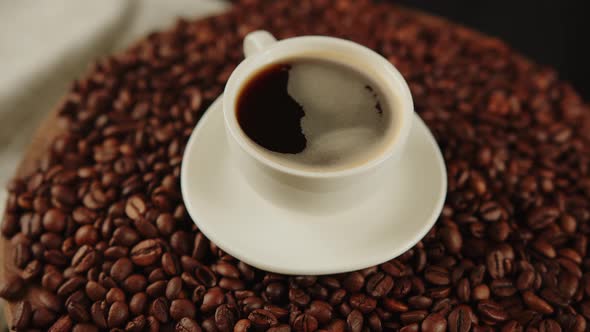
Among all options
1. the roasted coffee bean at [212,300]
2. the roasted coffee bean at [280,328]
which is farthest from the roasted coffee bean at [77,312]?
the roasted coffee bean at [280,328]

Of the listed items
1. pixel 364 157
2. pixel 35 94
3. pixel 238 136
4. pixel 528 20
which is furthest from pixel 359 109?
pixel 528 20

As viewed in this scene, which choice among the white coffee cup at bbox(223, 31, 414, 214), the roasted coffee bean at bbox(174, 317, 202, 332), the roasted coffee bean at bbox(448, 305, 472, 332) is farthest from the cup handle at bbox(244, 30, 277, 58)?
Result: the roasted coffee bean at bbox(448, 305, 472, 332)

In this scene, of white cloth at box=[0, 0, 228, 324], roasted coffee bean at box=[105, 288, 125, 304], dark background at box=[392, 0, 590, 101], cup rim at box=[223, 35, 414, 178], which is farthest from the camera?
dark background at box=[392, 0, 590, 101]

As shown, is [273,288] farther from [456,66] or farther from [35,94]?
[35,94]

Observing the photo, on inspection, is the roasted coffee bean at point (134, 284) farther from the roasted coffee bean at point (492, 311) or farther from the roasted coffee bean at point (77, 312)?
the roasted coffee bean at point (492, 311)

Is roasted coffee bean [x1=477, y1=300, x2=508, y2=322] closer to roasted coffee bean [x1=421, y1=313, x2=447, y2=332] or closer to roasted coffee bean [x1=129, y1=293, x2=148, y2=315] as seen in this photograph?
roasted coffee bean [x1=421, y1=313, x2=447, y2=332]

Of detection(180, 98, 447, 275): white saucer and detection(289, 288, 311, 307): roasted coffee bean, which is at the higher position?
detection(180, 98, 447, 275): white saucer
